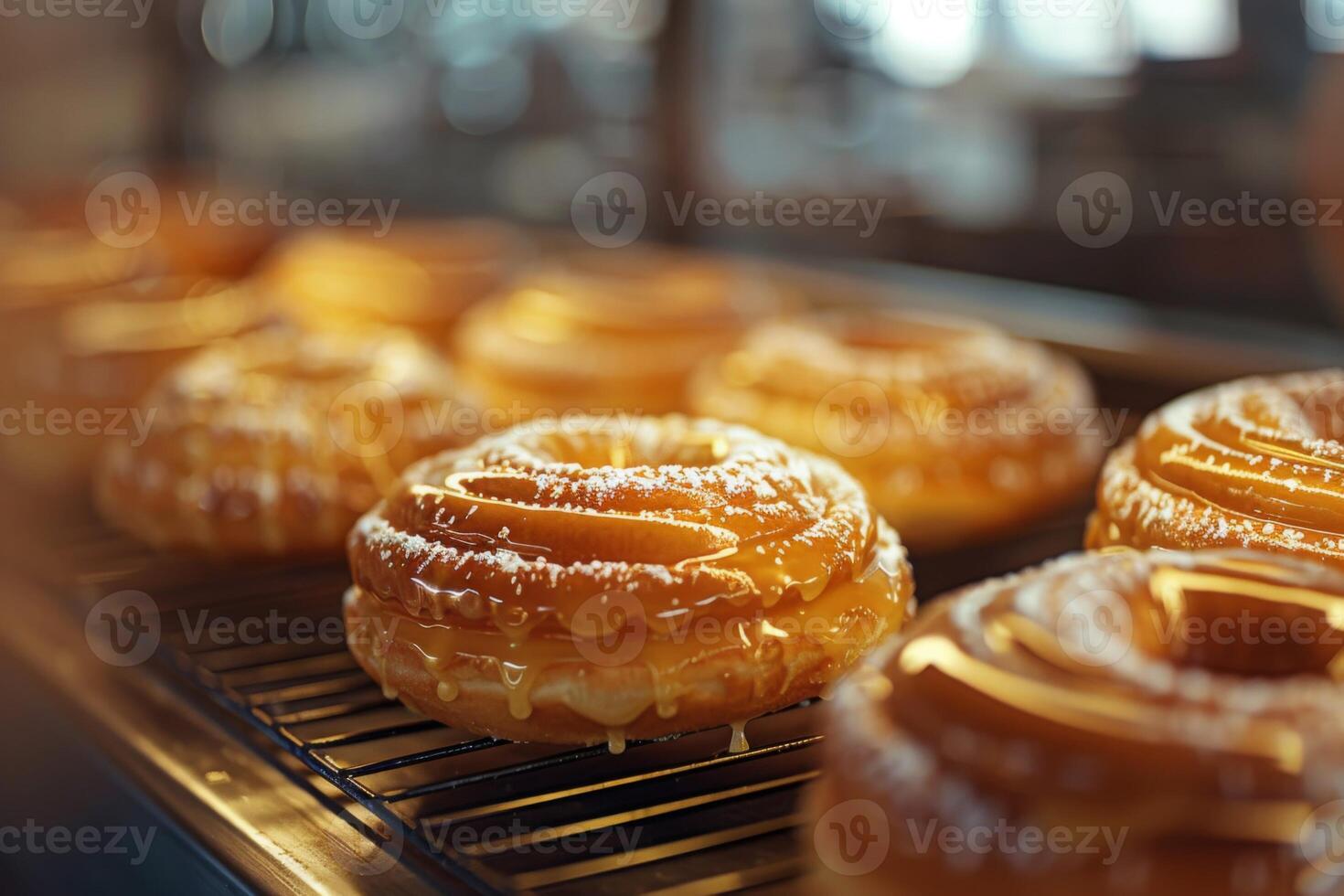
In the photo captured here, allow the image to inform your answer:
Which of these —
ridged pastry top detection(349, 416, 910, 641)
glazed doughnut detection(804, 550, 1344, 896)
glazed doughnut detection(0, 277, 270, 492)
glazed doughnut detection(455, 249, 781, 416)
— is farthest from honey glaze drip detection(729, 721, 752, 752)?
glazed doughnut detection(0, 277, 270, 492)

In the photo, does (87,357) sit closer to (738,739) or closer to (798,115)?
(738,739)

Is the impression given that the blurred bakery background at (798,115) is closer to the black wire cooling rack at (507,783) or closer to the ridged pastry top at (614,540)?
the ridged pastry top at (614,540)

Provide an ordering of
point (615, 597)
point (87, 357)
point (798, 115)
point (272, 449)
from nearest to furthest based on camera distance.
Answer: point (615, 597) → point (272, 449) → point (87, 357) → point (798, 115)

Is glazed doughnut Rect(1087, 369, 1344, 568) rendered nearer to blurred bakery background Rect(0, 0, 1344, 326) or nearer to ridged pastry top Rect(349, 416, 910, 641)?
ridged pastry top Rect(349, 416, 910, 641)

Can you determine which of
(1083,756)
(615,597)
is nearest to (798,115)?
(615,597)

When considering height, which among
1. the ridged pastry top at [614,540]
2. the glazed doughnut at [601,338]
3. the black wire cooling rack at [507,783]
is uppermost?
the ridged pastry top at [614,540]

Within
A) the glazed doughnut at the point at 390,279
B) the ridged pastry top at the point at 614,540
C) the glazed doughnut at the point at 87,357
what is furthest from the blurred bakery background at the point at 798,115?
the ridged pastry top at the point at 614,540
